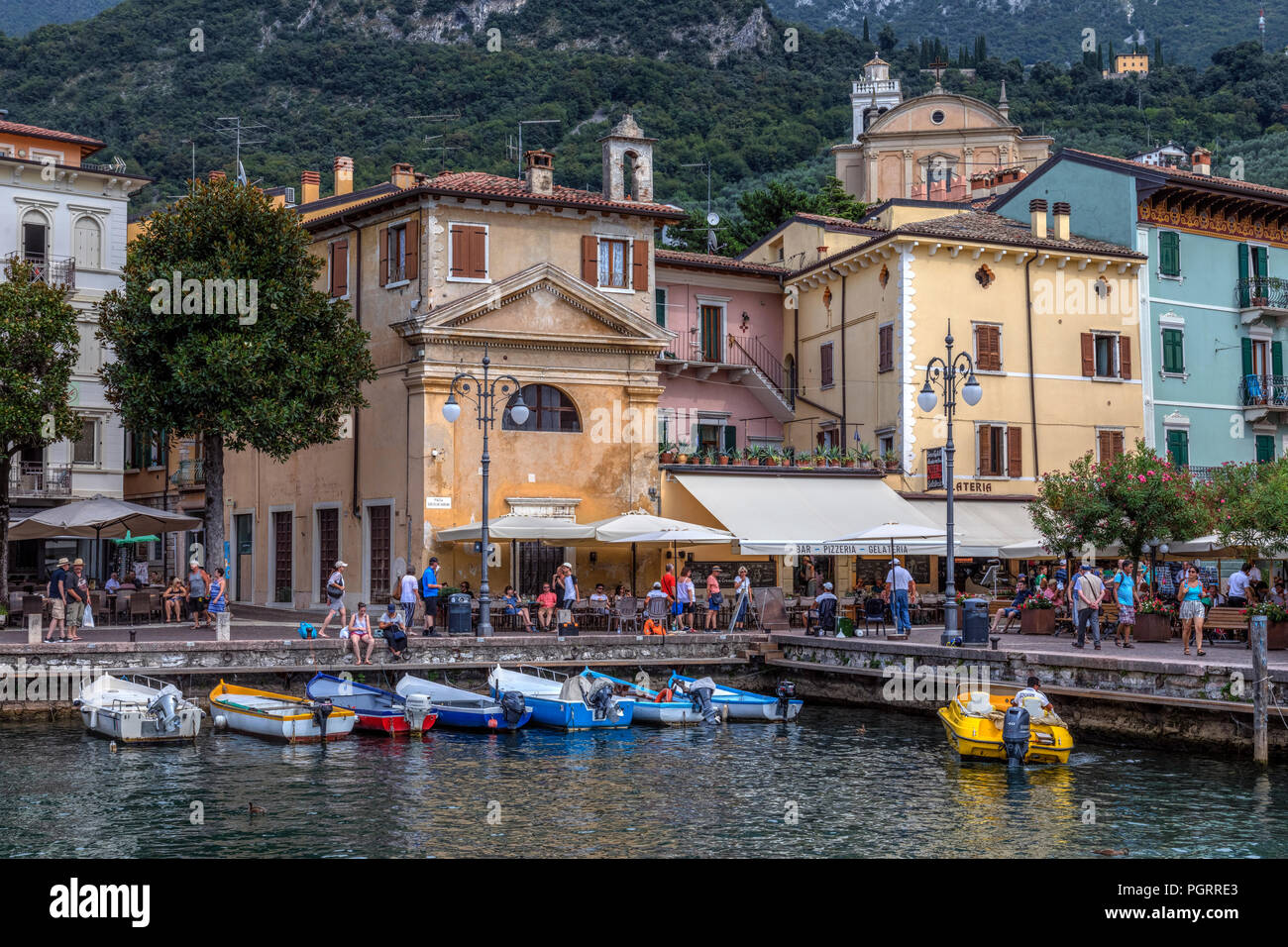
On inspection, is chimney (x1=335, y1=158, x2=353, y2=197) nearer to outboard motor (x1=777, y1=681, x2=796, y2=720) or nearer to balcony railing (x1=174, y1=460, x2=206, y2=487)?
balcony railing (x1=174, y1=460, x2=206, y2=487)

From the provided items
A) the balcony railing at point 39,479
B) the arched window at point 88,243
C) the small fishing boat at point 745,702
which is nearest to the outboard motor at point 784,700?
the small fishing boat at point 745,702

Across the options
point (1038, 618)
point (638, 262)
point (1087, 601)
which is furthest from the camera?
point (638, 262)

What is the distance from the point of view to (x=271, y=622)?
34.9 m

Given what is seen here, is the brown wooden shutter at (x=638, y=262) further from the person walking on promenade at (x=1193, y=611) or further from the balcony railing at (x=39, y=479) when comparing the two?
the balcony railing at (x=39, y=479)

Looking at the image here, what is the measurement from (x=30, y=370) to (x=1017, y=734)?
24823 millimetres

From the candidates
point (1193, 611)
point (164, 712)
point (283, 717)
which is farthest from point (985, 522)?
point (164, 712)

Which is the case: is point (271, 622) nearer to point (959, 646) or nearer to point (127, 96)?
point (959, 646)

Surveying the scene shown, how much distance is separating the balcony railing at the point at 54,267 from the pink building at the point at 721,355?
17.8 m

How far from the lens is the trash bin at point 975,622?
1099 inches

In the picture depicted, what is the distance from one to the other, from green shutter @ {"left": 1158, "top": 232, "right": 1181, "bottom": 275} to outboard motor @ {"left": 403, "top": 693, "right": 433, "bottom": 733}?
29747mm

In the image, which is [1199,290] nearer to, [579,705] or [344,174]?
[579,705]

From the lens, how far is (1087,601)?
89.1ft
